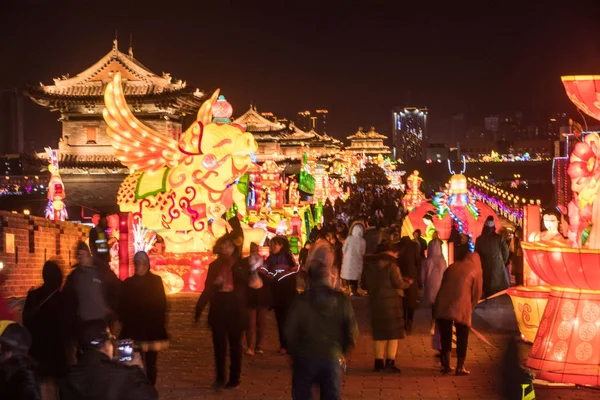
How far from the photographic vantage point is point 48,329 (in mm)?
8023

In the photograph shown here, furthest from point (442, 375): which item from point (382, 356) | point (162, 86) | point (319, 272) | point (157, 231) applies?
point (162, 86)

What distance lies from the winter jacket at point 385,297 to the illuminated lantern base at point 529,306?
5.98 feet

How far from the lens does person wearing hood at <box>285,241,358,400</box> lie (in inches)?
292

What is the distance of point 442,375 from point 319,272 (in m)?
3.98

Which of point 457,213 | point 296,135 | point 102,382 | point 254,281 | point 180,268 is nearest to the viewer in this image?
point 102,382

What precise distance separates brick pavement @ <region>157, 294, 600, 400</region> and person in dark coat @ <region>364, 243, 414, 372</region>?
31 cm

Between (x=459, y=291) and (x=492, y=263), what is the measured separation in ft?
18.8

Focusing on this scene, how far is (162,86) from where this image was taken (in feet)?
138

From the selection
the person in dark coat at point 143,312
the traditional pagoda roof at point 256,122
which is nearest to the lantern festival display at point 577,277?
the person in dark coat at point 143,312

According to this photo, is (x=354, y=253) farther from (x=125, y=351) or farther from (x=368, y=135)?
(x=368, y=135)

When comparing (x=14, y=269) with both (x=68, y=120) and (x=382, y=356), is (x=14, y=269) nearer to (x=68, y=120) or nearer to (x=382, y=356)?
(x=382, y=356)

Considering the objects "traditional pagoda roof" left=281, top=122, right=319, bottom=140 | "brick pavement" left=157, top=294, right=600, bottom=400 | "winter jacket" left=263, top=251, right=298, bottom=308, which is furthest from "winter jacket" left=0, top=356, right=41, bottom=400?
"traditional pagoda roof" left=281, top=122, right=319, bottom=140

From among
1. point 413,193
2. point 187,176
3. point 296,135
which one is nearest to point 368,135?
point 296,135

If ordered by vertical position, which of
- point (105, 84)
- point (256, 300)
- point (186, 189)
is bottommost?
point (256, 300)
